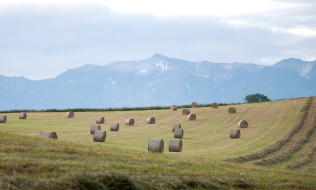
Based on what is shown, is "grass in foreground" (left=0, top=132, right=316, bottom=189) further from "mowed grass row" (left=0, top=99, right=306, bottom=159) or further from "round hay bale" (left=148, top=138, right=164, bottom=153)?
"mowed grass row" (left=0, top=99, right=306, bottom=159)

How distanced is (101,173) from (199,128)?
27424 mm

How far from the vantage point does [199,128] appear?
1398 inches

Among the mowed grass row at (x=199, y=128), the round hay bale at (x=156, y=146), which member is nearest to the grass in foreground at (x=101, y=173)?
the round hay bale at (x=156, y=146)

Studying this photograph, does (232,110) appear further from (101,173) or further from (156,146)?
Answer: (101,173)

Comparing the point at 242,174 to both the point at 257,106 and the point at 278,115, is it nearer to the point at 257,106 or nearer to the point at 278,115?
the point at 278,115

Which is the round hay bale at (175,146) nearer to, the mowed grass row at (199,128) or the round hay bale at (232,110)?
the mowed grass row at (199,128)

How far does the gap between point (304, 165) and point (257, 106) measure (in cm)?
2879

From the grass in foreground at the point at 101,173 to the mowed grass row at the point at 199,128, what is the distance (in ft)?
24.1

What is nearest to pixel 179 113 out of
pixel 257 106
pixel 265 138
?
pixel 257 106

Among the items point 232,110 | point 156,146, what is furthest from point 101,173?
point 232,110

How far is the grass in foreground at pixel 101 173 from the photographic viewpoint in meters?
7.98

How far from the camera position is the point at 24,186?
7457 millimetres

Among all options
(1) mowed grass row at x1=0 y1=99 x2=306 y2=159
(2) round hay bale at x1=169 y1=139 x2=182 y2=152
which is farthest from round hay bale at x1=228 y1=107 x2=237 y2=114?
(2) round hay bale at x1=169 y1=139 x2=182 y2=152

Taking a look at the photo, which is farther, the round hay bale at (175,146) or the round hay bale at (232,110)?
the round hay bale at (232,110)
